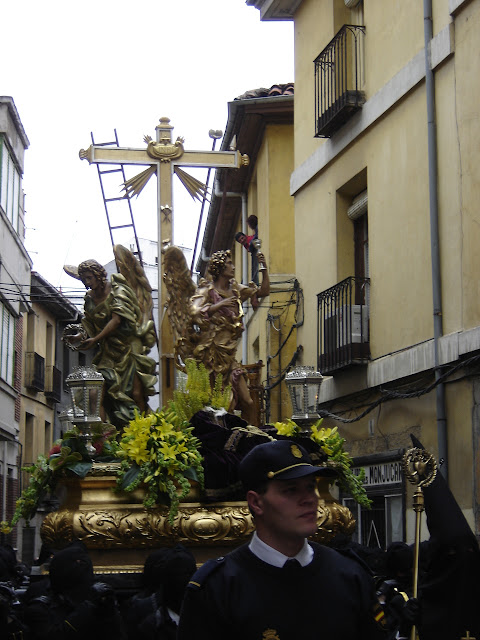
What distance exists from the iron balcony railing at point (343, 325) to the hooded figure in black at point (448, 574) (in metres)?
8.31

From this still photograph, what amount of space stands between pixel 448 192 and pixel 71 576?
7228 millimetres

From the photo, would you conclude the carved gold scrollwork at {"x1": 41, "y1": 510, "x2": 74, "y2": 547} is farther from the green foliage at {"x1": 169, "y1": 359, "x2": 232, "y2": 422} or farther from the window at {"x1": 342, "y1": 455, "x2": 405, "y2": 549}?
the window at {"x1": 342, "y1": 455, "x2": 405, "y2": 549}

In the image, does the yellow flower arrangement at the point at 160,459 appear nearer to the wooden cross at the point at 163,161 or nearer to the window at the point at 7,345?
the wooden cross at the point at 163,161

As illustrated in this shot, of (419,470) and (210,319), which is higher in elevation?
(210,319)

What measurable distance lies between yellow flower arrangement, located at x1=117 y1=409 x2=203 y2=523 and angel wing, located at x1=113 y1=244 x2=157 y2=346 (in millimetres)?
2969

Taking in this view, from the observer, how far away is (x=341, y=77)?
45.0 ft

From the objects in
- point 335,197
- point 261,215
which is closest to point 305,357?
point 335,197

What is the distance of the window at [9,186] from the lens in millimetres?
22656

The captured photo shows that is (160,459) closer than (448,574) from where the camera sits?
No

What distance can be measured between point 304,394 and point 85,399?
1.35 metres

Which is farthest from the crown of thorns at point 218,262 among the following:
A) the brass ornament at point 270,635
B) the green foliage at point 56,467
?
the brass ornament at point 270,635

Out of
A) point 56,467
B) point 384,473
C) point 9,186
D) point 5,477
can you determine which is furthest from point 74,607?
point 5,477

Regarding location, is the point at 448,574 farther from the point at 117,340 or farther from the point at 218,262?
the point at 218,262

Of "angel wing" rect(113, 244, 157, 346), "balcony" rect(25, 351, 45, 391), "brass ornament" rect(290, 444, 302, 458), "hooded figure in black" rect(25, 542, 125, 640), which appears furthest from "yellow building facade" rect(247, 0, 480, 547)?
"balcony" rect(25, 351, 45, 391)
